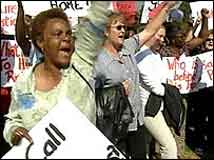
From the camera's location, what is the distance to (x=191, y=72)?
6.53 metres

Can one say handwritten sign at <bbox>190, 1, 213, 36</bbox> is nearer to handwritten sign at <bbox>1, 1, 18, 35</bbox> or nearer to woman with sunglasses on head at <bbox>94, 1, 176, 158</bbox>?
woman with sunglasses on head at <bbox>94, 1, 176, 158</bbox>

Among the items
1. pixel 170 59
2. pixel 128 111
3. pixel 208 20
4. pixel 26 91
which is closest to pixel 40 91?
pixel 26 91

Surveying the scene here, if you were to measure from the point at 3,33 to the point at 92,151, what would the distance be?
2.80 meters

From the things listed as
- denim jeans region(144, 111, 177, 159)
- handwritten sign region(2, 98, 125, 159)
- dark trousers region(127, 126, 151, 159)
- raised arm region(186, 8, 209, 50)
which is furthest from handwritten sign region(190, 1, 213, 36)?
handwritten sign region(2, 98, 125, 159)

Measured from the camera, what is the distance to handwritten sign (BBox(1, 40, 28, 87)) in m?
5.73

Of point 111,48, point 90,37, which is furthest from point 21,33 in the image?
point 90,37

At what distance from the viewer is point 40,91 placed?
348 centimetres

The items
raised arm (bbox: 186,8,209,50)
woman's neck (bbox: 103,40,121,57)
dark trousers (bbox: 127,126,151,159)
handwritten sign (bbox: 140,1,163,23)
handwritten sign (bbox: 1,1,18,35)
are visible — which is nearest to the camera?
woman's neck (bbox: 103,40,121,57)

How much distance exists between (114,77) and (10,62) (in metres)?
1.41

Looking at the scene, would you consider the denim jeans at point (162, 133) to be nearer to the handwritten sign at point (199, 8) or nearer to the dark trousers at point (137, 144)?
the dark trousers at point (137, 144)

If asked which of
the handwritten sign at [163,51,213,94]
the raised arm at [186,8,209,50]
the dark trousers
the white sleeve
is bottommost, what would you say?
the dark trousers

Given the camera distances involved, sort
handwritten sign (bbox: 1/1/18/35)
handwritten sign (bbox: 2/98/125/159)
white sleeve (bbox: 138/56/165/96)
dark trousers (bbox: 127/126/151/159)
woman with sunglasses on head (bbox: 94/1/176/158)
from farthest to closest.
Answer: handwritten sign (bbox: 1/1/18/35), white sleeve (bbox: 138/56/165/96), dark trousers (bbox: 127/126/151/159), woman with sunglasses on head (bbox: 94/1/176/158), handwritten sign (bbox: 2/98/125/159)

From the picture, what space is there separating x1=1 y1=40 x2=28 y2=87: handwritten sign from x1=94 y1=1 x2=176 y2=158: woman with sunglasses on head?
108cm

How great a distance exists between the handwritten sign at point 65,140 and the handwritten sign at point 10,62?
2528 millimetres
